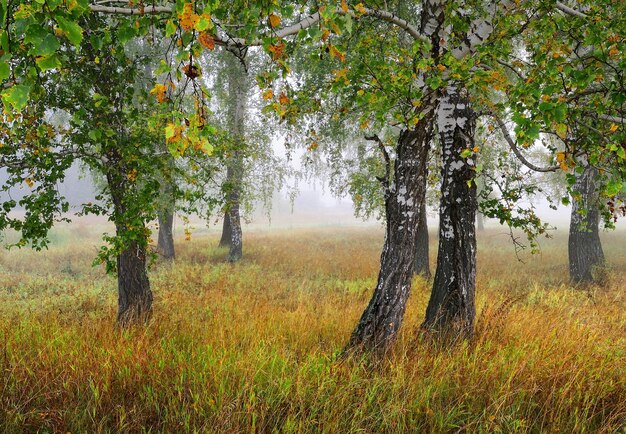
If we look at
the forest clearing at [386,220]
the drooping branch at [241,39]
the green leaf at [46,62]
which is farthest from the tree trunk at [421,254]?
the green leaf at [46,62]

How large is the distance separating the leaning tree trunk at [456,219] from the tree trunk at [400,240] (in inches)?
19.9

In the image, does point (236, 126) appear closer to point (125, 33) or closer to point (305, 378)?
point (125, 33)

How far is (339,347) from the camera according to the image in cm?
427

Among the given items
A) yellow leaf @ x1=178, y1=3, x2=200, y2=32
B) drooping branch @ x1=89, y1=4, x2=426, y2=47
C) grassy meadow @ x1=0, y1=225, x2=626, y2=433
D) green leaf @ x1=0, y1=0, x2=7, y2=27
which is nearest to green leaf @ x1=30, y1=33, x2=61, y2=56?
green leaf @ x1=0, y1=0, x2=7, y2=27

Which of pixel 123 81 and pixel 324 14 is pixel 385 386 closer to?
pixel 324 14

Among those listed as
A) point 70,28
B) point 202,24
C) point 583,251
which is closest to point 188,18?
point 202,24

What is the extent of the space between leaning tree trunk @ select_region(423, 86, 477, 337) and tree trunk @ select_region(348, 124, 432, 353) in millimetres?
506

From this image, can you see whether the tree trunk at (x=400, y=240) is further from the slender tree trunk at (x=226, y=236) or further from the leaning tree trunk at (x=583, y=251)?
the slender tree trunk at (x=226, y=236)

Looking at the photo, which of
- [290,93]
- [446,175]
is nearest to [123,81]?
[290,93]

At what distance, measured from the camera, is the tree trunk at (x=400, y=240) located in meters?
4.14

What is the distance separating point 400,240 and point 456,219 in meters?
0.89

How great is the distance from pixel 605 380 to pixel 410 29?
3896 mm

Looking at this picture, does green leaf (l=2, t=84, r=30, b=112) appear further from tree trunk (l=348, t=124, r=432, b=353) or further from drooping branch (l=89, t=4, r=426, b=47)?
tree trunk (l=348, t=124, r=432, b=353)

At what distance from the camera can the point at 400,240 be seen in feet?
13.8
